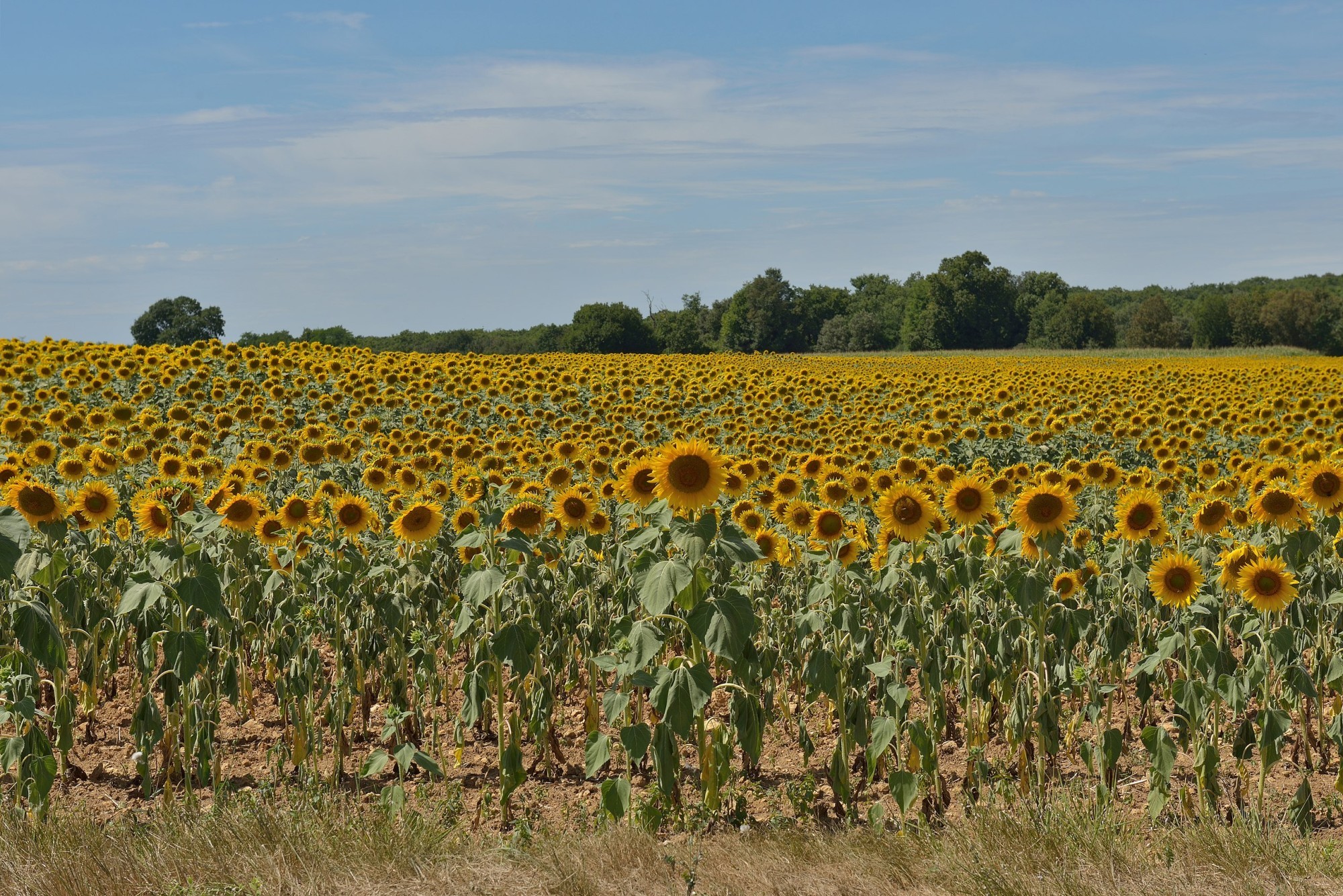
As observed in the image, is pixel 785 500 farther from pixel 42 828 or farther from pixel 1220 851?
pixel 42 828

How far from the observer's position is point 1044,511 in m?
5.96

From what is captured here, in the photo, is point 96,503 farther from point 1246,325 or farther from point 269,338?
point 1246,325

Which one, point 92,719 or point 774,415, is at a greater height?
point 774,415

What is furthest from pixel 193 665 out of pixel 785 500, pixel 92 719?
pixel 785 500

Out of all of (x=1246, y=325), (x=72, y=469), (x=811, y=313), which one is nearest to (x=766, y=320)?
(x=811, y=313)

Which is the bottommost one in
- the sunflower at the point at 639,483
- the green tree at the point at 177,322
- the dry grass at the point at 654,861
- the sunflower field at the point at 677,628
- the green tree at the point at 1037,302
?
the dry grass at the point at 654,861

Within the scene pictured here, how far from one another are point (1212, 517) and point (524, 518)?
4058 millimetres

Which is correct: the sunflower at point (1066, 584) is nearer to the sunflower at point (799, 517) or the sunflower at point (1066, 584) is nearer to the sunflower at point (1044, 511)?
the sunflower at point (1044, 511)

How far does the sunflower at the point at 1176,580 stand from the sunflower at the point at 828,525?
5.55ft

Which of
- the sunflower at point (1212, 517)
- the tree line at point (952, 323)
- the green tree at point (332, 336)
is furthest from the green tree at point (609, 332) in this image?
the sunflower at point (1212, 517)

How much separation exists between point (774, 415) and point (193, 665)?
11800 mm

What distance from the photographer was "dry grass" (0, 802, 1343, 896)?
16.3ft

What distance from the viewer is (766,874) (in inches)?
200

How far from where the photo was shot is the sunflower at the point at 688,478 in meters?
5.27
